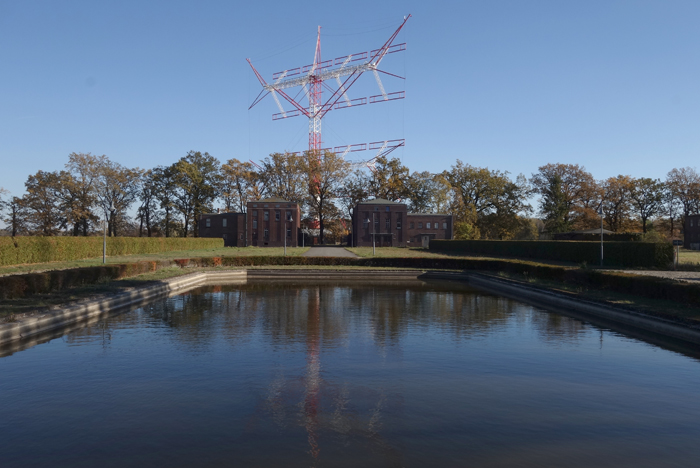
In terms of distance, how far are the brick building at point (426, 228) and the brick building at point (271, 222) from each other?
20215mm

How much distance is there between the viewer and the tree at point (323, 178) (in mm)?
83812

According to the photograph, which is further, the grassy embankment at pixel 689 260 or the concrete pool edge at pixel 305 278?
the grassy embankment at pixel 689 260

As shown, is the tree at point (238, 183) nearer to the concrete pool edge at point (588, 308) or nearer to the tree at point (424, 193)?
the tree at point (424, 193)

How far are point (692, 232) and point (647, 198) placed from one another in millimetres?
9179

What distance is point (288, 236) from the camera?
8119cm

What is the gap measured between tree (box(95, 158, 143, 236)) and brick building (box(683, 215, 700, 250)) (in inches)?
3435

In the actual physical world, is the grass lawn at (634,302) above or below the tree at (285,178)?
below

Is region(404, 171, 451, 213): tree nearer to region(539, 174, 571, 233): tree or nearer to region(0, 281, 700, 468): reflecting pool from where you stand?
region(539, 174, 571, 233): tree

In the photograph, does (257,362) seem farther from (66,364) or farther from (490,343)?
(490,343)

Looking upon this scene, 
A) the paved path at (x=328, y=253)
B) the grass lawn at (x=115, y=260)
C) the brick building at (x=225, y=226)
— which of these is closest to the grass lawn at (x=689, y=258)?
the paved path at (x=328, y=253)

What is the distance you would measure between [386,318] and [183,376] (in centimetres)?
794

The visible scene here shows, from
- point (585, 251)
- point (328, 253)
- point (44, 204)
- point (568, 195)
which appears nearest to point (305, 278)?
point (328, 253)

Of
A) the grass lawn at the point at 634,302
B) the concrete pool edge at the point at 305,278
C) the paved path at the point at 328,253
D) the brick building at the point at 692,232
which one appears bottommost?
the concrete pool edge at the point at 305,278

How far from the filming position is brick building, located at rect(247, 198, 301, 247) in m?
79.4
